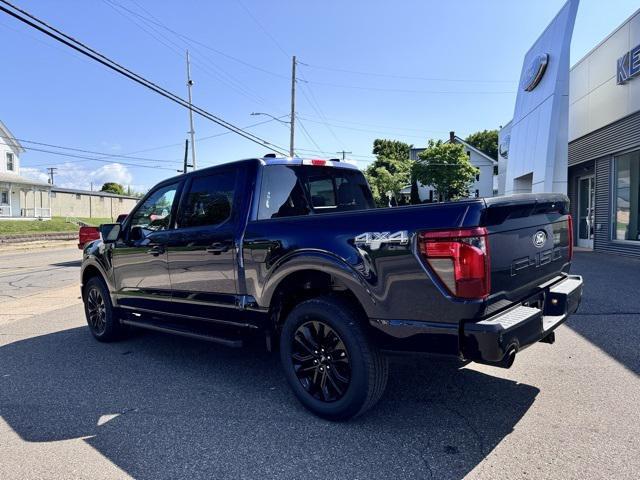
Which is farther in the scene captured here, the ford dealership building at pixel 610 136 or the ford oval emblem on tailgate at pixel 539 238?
the ford dealership building at pixel 610 136

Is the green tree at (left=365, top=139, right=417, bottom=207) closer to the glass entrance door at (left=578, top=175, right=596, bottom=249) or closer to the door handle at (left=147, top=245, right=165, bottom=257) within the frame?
the glass entrance door at (left=578, top=175, right=596, bottom=249)

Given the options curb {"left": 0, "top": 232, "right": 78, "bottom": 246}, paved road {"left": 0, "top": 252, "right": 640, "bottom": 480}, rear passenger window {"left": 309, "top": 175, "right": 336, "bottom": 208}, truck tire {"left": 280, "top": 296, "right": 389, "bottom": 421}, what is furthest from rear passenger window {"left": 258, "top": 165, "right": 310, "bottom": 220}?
curb {"left": 0, "top": 232, "right": 78, "bottom": 246}

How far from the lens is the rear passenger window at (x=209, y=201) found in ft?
13.5

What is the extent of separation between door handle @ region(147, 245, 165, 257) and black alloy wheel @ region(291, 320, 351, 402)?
6.11 ft

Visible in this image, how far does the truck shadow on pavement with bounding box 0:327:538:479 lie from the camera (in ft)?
9.13

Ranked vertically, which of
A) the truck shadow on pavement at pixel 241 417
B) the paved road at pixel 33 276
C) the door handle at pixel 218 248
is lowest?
the truck shadow on pavement at pixel 241 417

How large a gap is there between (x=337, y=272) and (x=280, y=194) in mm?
1223

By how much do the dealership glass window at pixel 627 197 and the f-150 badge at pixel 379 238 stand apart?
506 inches

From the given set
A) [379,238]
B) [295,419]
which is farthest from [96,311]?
[379,238]

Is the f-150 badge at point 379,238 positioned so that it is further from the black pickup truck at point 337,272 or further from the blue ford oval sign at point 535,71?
the blue ford oval sign at point 535,71

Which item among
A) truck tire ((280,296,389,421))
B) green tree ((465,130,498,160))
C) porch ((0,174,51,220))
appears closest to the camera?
truck tire ((280,296,389,421))

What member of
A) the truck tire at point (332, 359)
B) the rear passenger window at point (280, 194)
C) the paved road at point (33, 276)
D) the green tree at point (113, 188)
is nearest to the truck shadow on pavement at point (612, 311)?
the truck tire at point (332, 359)

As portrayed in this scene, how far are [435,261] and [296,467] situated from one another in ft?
4.82

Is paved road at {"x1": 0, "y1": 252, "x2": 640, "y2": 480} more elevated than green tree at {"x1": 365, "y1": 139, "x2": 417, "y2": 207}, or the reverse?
green tree at {"x1": 365, "y1": 139, "x2": 417, "y2": 207}
